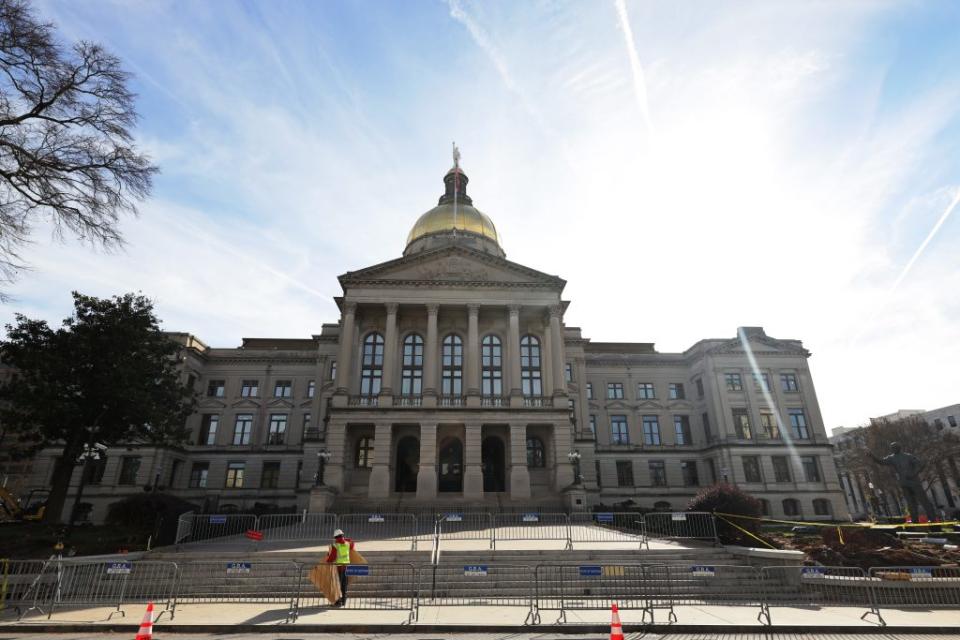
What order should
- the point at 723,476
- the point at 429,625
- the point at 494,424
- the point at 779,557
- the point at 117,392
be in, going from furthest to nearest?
the point at 723,476
the point at 494,424
the point at 117,392
the point at 779,557
the point at 429,625

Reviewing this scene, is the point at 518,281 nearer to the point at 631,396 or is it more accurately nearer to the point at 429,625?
the point at 631,396

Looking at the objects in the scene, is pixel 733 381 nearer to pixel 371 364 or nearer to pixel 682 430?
pixel 682 430

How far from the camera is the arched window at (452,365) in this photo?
38312 mm

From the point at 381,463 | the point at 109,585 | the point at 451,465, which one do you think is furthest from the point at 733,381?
the point at 109,585

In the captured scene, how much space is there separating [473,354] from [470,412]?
14.2 feet

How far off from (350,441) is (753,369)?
125 feet

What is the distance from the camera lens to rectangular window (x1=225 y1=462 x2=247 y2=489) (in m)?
44.9

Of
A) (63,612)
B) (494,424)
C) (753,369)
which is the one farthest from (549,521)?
(753,369)

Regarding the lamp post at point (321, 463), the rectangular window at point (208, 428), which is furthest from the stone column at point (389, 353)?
the rectangular window at point (208, 428)

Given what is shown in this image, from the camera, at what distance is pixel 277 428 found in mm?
47438

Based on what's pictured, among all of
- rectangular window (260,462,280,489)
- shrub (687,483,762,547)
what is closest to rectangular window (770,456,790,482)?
shrub (687,483,762,547)

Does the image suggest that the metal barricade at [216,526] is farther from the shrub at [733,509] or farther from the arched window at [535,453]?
the arched window at [535,453]

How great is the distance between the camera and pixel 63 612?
11.6 m

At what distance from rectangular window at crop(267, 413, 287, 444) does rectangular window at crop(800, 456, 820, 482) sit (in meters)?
47.5
